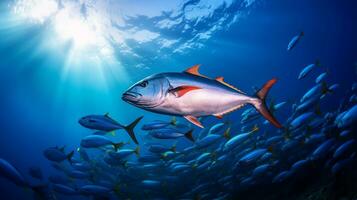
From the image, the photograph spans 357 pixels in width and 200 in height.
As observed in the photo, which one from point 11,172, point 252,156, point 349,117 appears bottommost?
point 11,172

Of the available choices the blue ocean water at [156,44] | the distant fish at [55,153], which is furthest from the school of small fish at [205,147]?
the blue ocean water at [156,44]

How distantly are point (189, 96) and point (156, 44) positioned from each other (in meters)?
23.3

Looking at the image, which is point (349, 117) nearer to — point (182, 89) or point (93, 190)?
point (182, 89)

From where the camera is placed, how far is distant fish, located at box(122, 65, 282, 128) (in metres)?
1.93

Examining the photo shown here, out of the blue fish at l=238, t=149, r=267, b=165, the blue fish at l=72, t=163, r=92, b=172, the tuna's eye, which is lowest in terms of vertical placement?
the tuna's eye

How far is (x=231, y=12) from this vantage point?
70.4 feet

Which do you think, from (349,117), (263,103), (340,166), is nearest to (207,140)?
(349,117)

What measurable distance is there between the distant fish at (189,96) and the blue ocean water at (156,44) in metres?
9.09

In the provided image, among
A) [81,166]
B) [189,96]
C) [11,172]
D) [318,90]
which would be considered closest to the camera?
[189,96]

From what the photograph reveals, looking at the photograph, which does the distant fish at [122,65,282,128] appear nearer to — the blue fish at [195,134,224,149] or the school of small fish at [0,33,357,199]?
the school of small fish at [0,33,357,199]

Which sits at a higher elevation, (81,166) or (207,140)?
(81,166)

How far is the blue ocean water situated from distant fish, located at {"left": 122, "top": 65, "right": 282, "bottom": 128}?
9087mm

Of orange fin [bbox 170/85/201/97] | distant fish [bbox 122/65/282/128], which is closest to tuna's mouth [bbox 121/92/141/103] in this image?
distant fish [bbox 122/65/282/128]

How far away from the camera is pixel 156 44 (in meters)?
24.5
